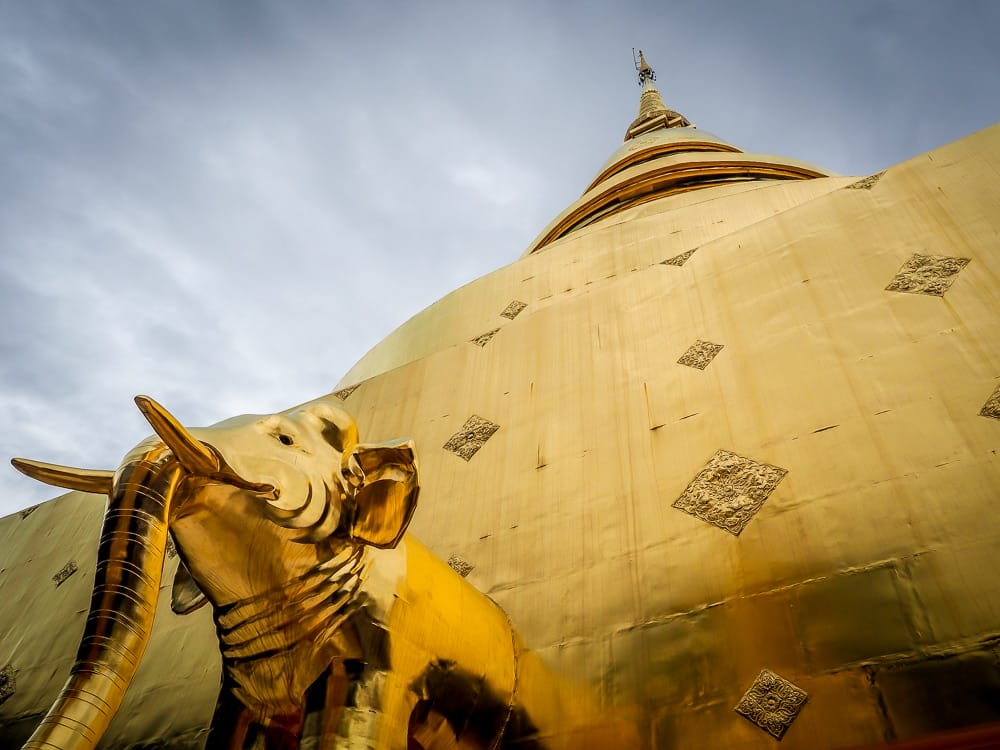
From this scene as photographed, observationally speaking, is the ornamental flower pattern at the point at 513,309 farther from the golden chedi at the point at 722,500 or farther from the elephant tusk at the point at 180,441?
the elephant tusk at the point at 180,441

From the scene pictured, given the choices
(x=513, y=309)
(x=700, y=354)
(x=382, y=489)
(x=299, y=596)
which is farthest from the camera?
(x=513, y=309)

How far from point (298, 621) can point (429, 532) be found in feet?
3.41

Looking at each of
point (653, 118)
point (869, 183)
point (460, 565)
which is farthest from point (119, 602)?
point (653, 118)

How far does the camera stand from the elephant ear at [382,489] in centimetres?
162

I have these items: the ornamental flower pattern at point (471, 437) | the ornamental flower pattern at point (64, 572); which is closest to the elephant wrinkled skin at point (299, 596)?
the ornamental flower pattern at point (471, 437)

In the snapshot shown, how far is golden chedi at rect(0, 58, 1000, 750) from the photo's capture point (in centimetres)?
160

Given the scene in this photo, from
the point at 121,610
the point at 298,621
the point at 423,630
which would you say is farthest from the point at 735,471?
the point at 121,610

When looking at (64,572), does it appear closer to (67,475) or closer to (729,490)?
(67,475)

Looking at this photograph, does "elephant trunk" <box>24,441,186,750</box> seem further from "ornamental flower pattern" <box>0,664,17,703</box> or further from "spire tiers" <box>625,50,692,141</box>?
"spire tiers" <box>625,50,692,141</box>

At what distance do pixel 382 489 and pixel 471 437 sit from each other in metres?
1.22

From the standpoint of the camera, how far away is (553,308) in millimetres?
3342

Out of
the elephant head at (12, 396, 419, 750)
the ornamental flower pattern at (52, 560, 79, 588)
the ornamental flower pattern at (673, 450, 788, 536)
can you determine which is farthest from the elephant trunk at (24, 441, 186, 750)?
the ornamental flower pattern at (52, 560, 79, 588)

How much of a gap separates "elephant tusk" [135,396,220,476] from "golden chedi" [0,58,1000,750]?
1 cm

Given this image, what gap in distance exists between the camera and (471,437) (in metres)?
2.87
